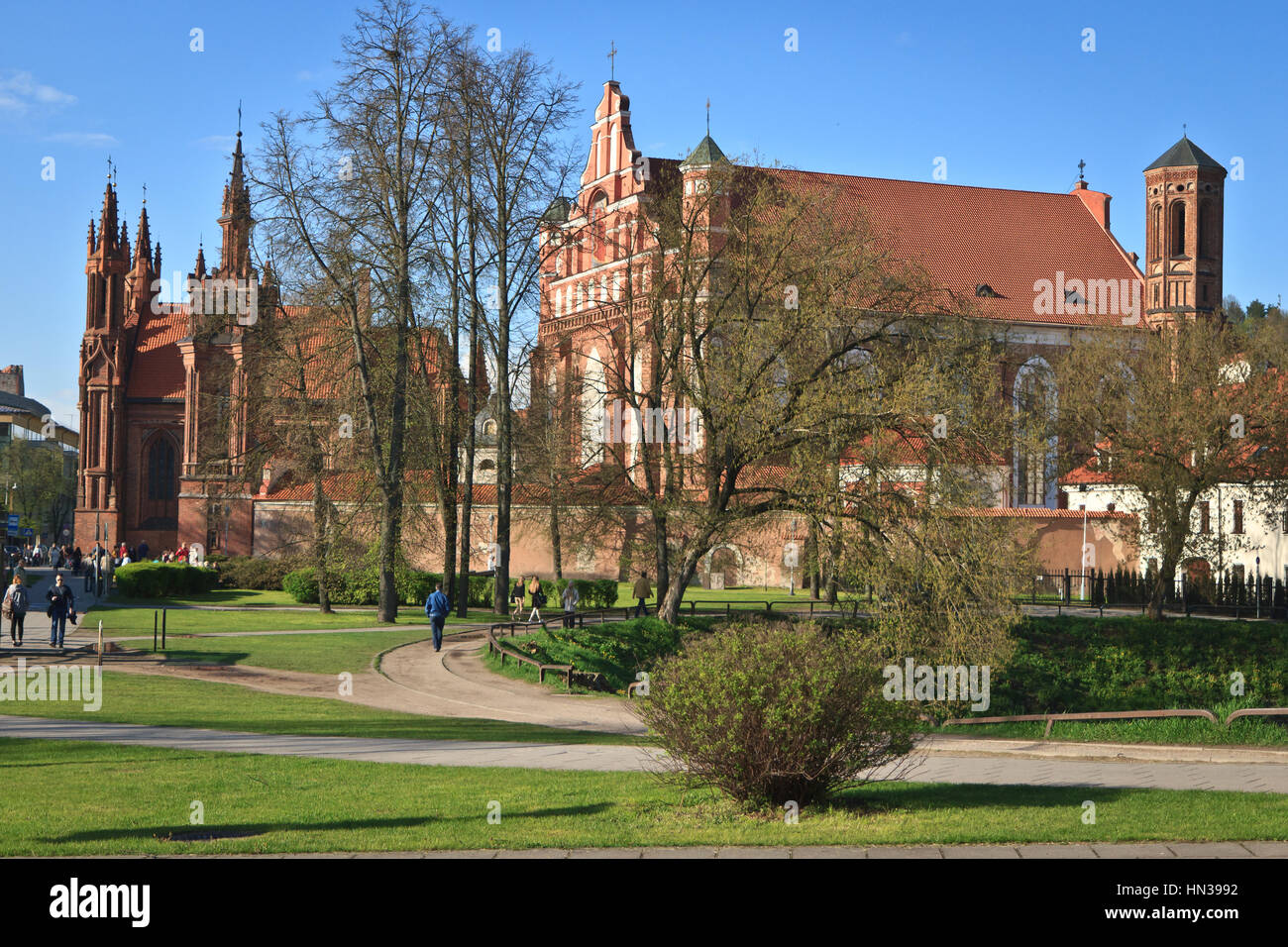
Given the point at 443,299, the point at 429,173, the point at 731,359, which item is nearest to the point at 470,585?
the point at 443,299

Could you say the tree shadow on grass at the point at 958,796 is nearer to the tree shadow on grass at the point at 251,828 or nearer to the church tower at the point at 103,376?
the tree shadow on grass at the point at 251,828

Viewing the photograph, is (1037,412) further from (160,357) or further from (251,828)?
(160,357)

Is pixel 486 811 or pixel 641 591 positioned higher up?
pixel 641 591

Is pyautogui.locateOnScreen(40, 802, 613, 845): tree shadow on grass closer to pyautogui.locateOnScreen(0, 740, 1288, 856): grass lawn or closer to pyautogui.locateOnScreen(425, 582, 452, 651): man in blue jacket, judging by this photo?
pyautogui.locateOnScreen(0, 740, 1288, 856): grass lawn

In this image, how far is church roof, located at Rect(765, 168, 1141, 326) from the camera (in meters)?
59.1

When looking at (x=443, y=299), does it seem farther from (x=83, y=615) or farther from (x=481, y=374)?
(x=83, y=615)

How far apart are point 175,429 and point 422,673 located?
5041 centimetres

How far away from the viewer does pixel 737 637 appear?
10242 millimetres

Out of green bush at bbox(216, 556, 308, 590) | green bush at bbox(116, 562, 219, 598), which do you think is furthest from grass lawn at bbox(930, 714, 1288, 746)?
green bush at bbox(216, 556, 308, 590)

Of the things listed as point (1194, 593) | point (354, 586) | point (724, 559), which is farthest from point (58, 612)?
point (1194, 593)

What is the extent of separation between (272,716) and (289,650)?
794cm

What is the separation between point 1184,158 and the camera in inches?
2363
